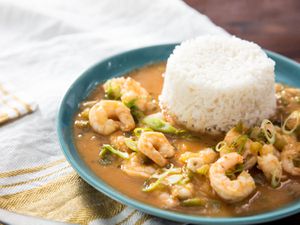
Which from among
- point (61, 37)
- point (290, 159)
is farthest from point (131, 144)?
point (61, 37)

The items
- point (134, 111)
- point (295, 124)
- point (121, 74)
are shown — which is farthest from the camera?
point (121, 74)

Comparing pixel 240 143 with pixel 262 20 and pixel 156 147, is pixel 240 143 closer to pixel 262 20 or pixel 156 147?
pixel 156 147

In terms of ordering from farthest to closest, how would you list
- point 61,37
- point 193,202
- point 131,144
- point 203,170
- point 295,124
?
point 61,37 < point 295,124 < point 131,144 < point 203,170 < point 193,202

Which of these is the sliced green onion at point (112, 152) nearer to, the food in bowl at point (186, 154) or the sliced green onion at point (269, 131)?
the food in bowl at point (186, 154)

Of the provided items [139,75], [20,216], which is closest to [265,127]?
[139,75]

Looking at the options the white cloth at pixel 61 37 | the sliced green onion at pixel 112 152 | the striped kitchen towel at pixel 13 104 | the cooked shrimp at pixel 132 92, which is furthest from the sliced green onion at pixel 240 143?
the striped kitchen towel at pixel 13 104
